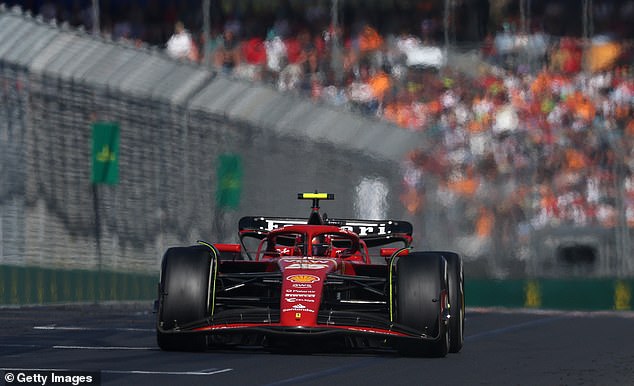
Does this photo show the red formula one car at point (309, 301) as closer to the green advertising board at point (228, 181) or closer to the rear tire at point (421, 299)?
the rear tire at point (421, 299)

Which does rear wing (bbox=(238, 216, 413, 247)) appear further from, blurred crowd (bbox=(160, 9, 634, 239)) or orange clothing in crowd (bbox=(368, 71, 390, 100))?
orange clothing in crowd (bbox=(368, 71, 390, 100))

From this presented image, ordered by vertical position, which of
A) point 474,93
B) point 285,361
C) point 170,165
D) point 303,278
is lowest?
point 285,361

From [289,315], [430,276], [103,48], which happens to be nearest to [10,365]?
[289,315]

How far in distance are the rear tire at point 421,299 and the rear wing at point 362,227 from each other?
301cm

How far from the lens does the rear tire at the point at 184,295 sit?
13109 mm

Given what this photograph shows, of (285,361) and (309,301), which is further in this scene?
(309,301)

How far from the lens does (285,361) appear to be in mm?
12383

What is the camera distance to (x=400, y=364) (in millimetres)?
12430

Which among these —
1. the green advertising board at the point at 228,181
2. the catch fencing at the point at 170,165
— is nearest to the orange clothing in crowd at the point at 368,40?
the catch fencing at the point at 170,165

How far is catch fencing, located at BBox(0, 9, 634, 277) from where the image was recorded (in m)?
23.1

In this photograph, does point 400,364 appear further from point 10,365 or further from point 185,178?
point 185,178

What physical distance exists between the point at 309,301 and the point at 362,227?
372 centimetres

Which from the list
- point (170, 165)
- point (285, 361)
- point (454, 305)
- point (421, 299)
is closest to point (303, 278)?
point (421, 299)

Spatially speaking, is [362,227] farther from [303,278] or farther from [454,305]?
[303,278]
